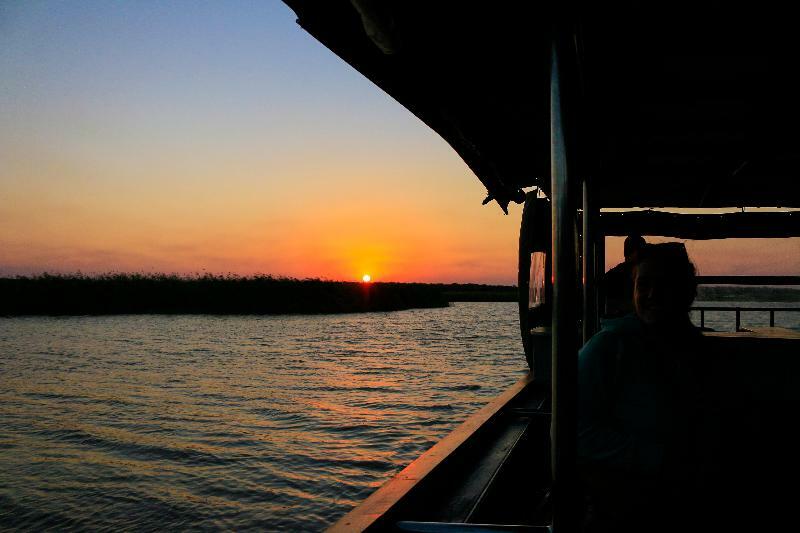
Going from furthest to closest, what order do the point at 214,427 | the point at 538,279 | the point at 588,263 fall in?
the point at 214,427
the point at 538,279
the point at 588,263

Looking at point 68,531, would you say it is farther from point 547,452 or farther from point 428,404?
point 428,404

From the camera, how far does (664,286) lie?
192 cm

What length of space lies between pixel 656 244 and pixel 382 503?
7.12 feet

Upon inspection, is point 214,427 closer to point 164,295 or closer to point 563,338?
point 563,338

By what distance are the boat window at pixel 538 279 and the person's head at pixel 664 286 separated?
6015 mm

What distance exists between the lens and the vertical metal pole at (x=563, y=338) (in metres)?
1.93

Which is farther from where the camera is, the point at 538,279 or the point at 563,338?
the point at 538,279

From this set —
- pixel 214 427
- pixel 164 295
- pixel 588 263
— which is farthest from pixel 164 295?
pixel 588 263

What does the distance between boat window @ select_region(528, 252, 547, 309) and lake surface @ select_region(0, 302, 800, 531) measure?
299cm

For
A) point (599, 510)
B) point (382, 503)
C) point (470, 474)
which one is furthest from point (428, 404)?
point (599, 510)

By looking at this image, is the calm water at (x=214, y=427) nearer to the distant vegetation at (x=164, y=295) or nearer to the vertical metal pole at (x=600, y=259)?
the vertical metal pole at (x=600, y=259)

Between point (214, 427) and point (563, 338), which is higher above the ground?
point (563, 338)

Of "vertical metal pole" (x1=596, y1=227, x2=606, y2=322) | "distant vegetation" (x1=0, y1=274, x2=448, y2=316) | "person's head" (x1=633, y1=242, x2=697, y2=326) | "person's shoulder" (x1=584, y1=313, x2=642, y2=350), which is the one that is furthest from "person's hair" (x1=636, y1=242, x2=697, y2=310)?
"distant vegetation" (x1=0, y1=274, x2=448, y2=316)

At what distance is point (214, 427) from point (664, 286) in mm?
10250
